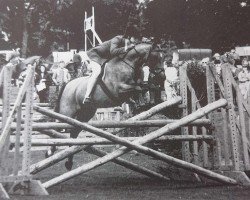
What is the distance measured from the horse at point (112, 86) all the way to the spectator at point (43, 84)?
11.2m

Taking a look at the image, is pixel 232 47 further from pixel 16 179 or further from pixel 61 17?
pixel 16 179

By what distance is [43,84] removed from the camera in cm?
2511

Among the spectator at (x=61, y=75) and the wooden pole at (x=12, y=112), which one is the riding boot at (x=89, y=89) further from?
the spectator at (x=61, y=75)

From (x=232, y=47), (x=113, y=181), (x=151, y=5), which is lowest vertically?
(x=113, y=181)

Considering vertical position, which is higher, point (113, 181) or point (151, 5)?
point (151, 5)

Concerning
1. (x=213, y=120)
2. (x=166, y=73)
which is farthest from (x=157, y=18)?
(x=213, y=120)

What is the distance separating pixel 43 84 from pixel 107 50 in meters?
12.1

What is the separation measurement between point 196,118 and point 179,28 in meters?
32.9

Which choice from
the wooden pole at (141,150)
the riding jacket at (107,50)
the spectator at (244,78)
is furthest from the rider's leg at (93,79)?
the spectator at (244,78)

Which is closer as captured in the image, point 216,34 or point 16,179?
point 16,179

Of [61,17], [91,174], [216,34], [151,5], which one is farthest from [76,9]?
[91,174]

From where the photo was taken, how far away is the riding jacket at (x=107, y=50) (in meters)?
13.1

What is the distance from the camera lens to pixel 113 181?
32.3ft

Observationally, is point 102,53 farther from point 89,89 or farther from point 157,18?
point 157,18
